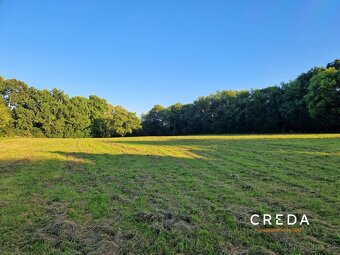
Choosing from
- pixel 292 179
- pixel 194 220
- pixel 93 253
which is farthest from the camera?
pixel 292 179

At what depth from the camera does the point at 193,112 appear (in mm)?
66312

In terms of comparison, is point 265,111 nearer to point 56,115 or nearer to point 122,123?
point 122,123

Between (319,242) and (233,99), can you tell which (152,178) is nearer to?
(319,242)

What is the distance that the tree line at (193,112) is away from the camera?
37.7 m

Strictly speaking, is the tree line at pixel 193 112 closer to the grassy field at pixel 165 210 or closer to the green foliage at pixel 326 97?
the green foliage at pixel 326 97

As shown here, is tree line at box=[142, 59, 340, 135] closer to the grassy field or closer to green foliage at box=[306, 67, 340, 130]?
green foliage at box=[306, 67, 340, 130]

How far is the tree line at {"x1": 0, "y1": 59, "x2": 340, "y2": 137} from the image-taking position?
3769 cm

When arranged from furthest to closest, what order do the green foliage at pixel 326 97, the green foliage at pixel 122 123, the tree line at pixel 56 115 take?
the green foliage at pixel 122 123, the tree line at pixel 56 115, the green foliage at pixel 326 97

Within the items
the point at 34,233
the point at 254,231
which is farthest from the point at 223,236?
the point at 34,233

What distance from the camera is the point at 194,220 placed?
183 inches

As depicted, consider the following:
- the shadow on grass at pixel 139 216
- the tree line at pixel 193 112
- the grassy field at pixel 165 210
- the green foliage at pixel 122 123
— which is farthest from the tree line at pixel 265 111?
the shadow on grass at pixel 139 216

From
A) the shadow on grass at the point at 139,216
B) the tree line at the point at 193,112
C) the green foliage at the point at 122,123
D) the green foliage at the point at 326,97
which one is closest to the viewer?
the shadow on grass at the point at 139,216

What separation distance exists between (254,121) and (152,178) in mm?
48165

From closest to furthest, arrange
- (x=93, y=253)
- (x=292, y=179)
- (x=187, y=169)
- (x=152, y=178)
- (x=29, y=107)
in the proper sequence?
(x=93, y=253), (x=292, y=179), (x=152, y=178), (x=187, y=169), (x=29, y=107)
